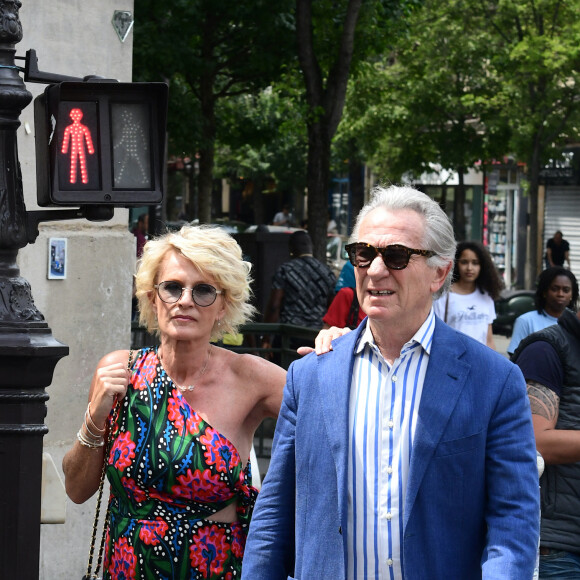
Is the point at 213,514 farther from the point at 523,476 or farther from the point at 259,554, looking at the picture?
the point at 523,476

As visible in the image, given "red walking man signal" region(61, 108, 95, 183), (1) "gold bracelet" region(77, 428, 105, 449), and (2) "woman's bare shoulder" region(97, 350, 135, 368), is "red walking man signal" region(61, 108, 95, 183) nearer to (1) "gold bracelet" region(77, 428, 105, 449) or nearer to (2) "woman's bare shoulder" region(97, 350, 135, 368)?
(2) "woman's bare shoulder" region(97, 350, 135, 368)

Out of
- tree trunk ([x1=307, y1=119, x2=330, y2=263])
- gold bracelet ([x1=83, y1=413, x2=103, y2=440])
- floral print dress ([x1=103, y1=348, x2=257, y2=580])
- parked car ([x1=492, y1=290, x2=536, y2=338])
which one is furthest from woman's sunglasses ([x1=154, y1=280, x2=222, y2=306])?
parked car ([x1=492, y1=290, x2=536, y2=338])

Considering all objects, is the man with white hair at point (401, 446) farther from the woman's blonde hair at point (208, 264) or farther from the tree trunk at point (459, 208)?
the tree trunk at point (459, 208)

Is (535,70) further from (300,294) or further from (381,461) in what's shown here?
(381,461)

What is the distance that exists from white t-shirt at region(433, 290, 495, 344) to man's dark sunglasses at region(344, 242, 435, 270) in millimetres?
6134

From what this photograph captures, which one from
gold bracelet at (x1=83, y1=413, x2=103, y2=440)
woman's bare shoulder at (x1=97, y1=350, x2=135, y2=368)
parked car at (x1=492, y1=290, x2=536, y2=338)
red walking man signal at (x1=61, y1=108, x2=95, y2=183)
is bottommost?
parked car at (x1=492, y1=290, x2=536, y2=338)

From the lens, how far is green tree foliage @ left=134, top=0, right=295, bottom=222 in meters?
18.1

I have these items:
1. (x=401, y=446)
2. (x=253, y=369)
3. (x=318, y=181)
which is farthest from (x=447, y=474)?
(x=318, y=181)

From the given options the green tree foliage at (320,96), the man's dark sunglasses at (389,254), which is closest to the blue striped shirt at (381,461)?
the man's dark sunglasses at (389,254)

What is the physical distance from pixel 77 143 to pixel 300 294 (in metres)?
6.36

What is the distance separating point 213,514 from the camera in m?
3.76

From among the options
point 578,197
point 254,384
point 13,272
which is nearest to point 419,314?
point 254,384

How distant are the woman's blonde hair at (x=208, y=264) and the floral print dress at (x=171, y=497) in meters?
0.42

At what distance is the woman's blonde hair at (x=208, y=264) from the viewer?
3.93 metres
